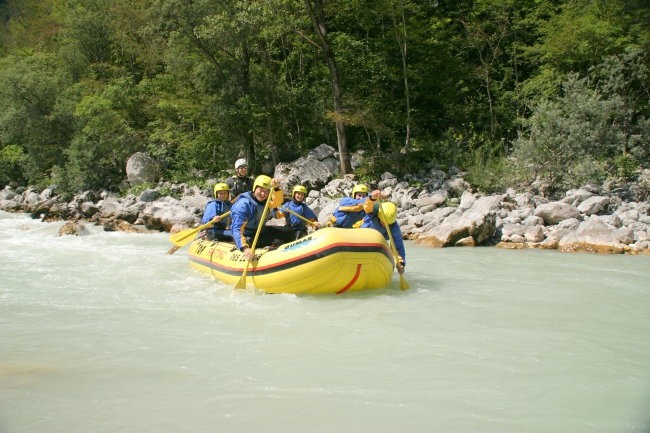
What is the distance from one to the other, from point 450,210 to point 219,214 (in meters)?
5.77

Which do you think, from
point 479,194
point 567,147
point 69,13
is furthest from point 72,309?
point 69,13

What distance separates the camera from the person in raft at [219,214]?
24.6 ft

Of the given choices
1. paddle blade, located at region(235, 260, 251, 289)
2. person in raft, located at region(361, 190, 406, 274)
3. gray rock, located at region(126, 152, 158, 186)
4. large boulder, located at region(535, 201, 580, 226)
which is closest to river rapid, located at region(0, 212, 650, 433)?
paddle blade, located at region(235, 260, 251, 289)

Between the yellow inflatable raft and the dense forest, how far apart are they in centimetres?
812

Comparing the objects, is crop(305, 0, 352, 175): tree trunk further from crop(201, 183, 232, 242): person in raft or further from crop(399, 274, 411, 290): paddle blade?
crop(399, 274, 411, 290): paddle blade

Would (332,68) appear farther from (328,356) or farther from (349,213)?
(328,356)

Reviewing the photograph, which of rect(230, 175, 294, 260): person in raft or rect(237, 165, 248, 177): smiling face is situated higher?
rect(237, 165, 248, 177): smiling face

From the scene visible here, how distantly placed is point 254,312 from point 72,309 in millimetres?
1868

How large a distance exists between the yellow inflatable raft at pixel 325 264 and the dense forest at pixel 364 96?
8.12m

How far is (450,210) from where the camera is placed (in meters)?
11.5

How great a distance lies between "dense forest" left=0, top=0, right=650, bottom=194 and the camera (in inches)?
536

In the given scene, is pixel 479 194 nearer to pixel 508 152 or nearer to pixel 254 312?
pixel 508 152

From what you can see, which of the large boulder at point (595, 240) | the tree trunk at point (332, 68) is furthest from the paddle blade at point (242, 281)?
the tree trunk at point (332, 68)

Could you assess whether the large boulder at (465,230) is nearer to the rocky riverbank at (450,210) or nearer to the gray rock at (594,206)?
the rocky riverbank at (450,210)
